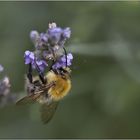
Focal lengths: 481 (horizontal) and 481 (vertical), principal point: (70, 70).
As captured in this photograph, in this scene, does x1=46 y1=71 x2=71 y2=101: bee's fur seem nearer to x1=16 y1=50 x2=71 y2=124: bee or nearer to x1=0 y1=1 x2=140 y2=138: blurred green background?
x1=16 y1=50 x2=71 y2=124: bee

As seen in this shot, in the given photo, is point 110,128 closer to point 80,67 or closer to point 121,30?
point 80,67

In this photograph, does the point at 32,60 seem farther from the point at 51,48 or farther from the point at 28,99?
the point at 28,99

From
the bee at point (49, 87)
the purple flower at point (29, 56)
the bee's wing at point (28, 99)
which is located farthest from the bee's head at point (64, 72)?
the purple flower at point (29, 56)

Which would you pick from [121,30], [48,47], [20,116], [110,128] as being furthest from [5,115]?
[48,47]

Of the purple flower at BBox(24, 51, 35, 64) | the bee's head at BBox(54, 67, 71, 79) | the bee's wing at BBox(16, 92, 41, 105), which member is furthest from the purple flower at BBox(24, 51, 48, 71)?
the bee's head at BBox(54, 67, 71, 79)

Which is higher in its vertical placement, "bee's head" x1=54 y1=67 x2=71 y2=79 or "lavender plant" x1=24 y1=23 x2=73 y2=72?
"lavender plant" x1=24 y1=23 x2=73 y2=72

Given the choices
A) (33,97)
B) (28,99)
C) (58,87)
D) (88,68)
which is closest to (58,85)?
(58,87)

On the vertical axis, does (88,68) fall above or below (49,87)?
below
